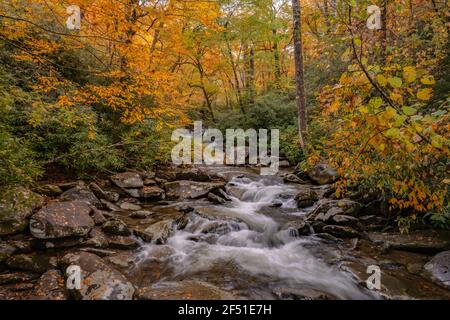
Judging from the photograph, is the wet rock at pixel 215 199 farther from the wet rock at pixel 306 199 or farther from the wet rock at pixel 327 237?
the wet rock at pixel 327 237

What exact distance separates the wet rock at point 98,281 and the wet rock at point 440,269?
4684mm

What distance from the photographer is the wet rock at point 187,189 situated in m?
8.59

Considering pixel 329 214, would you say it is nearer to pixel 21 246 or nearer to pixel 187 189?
pixel 187 189

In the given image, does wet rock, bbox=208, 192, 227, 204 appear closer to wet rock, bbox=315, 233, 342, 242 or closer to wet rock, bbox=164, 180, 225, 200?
wet rock, bbox=164, 180, 225, 200

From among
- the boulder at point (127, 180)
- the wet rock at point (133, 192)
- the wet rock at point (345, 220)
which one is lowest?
the wet rock at point (345, 220)

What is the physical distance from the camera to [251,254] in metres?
5.70

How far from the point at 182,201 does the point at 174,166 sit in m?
2.71

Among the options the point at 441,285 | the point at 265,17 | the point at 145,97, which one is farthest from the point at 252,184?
the point at 265,17

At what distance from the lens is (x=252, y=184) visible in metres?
10.5

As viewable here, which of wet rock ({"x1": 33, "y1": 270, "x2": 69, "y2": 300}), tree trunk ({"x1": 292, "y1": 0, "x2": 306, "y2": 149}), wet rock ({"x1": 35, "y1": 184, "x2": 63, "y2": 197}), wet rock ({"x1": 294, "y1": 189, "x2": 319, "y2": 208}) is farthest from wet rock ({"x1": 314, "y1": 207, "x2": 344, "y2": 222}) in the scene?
wet rock ({"x1": 35, "y1": 184, "x2": 63, "y2": 197})

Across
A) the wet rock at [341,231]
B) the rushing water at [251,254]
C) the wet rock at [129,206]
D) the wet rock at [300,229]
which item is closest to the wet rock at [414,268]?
the rushing water at [251,254]

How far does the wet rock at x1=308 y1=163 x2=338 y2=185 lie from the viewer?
9933 mm

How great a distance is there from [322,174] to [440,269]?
19.1 ft

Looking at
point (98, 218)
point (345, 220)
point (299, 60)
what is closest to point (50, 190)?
point (98, 218)
